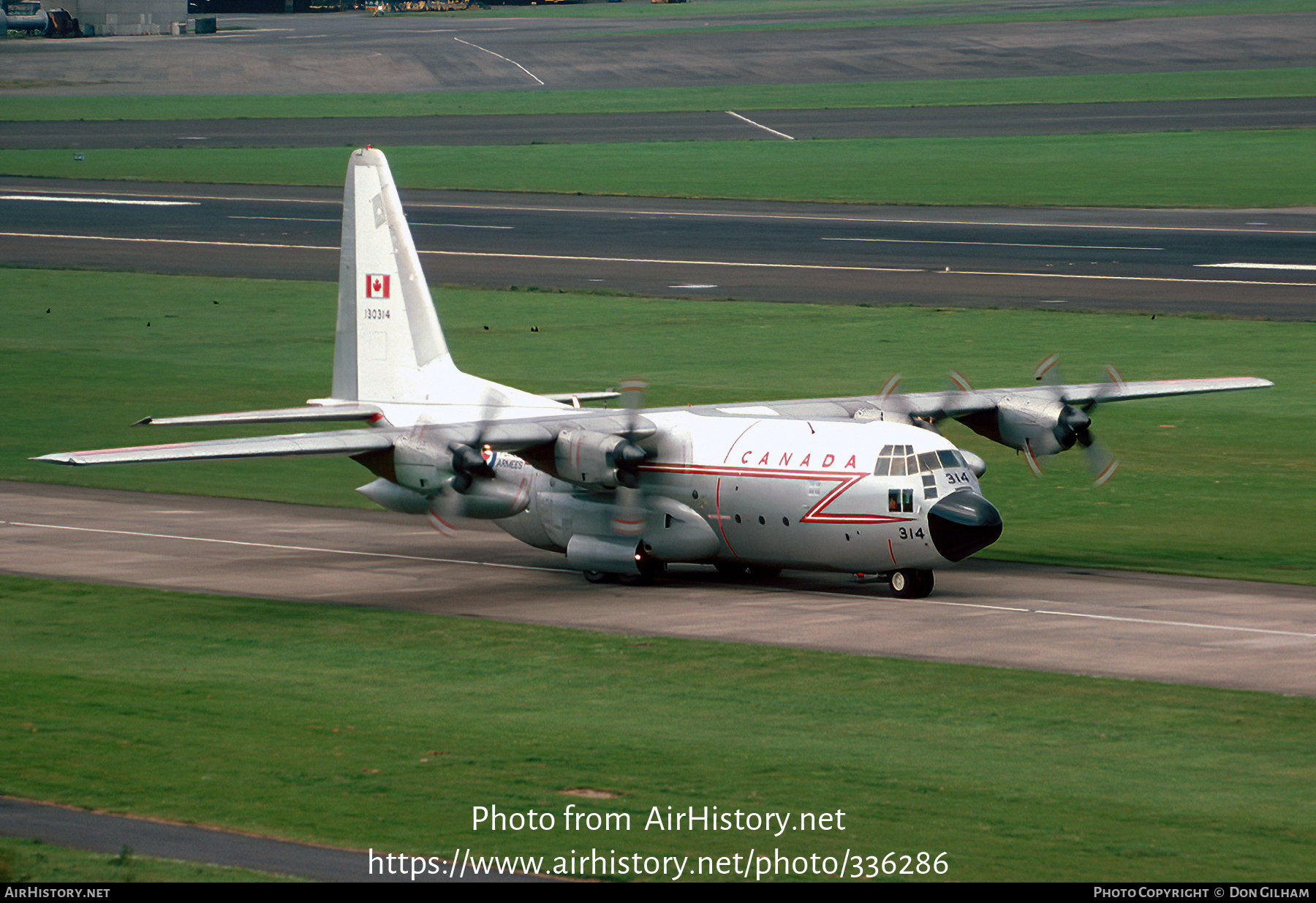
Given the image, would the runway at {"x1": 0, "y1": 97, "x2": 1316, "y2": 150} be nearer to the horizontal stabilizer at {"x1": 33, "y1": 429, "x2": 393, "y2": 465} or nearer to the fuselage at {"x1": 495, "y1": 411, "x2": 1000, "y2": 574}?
the fuselage at {"x1": 495, "y1": 411, "x2": 1000, "y2": 574}

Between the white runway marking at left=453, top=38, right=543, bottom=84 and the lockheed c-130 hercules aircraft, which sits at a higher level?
the white runway marking at left=453, top=38, right=543, bottom=84

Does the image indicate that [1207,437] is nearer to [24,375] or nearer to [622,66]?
[24,375]

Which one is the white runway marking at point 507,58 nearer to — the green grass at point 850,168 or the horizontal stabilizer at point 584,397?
the green grass at point 850,168

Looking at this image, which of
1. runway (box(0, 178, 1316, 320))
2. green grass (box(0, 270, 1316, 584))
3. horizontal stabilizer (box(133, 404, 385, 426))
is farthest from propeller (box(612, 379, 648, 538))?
runway (box(0, 178, 1316, 320))

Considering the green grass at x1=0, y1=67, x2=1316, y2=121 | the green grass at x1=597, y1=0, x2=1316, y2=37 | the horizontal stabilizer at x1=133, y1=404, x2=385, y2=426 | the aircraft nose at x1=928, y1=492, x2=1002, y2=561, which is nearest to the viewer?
the aircraft nose at x1=928, y1=492, x2=1002, y2=561

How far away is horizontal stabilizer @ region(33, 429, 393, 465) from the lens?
111 feet

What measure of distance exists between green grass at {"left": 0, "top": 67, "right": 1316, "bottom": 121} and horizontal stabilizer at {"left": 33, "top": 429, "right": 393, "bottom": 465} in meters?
103

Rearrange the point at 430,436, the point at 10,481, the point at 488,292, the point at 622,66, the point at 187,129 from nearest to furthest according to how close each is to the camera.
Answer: the point at 430,436 → the point at 10,481 → the point at 488,292 → the point at 187,129 → the point at 622,66

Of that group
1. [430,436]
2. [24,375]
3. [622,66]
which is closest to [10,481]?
[24,375]

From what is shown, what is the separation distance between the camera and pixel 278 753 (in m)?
25.9

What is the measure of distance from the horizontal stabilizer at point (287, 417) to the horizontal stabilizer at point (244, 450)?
3.06ft

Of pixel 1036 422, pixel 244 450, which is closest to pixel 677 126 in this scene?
pixel 1036 422

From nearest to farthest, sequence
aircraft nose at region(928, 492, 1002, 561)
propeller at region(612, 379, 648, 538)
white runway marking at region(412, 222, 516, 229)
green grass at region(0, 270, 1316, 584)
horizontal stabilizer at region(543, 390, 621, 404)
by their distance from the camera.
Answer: aircraft nose at region(928, 492, 1002, 561) → propeller at region(612, 379, 648, 538) → horizontal stabilizer at region(543, 390, 621, 404) → green grass at region(0, 270, 1316, 584) → white runway marking at region(412, 222, 516, 229)
